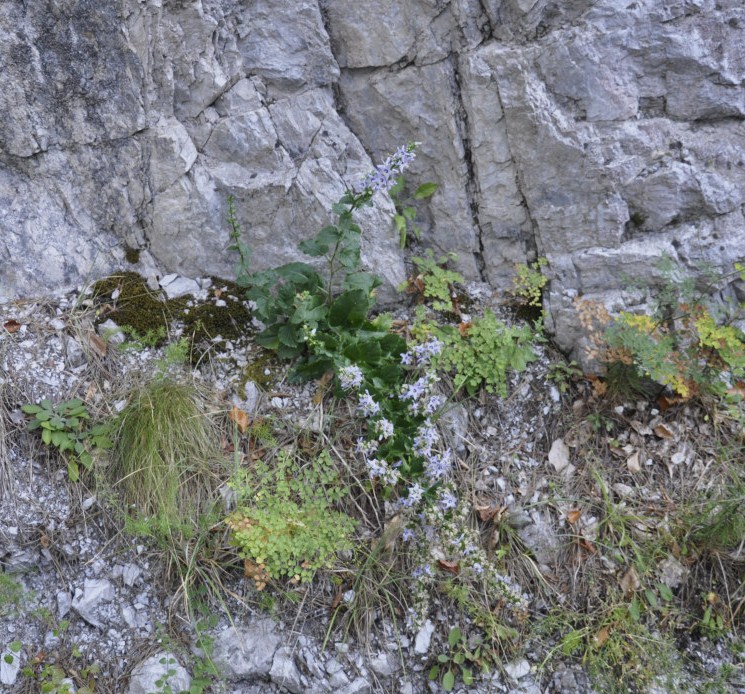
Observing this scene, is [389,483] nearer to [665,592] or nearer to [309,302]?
[309,302]

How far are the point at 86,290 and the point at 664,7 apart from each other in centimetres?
350

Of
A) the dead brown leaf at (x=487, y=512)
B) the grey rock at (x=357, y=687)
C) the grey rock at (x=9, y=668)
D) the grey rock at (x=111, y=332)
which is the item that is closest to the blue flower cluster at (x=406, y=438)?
the dead brown leaf at (x=487, y=512)

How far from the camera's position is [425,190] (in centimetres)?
403

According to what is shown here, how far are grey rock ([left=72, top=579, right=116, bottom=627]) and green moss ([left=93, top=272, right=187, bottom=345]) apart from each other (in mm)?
1280

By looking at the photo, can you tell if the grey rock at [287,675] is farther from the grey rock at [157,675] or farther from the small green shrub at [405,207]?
the small green shrub at [405,207]

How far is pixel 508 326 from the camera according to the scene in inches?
157

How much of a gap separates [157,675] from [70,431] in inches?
48.3

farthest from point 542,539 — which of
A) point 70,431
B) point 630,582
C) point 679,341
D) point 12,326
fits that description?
point 12,326

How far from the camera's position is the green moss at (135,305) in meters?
3.69

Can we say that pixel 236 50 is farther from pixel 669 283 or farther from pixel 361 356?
pixel 669 283

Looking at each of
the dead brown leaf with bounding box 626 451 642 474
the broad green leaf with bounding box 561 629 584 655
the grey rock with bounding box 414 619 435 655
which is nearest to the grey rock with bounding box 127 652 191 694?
the grey rock with bounding box 414 619 435 655

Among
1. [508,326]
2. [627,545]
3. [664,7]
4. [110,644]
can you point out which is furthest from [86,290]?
[664,7]

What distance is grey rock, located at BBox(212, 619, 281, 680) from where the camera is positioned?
2.97 metres

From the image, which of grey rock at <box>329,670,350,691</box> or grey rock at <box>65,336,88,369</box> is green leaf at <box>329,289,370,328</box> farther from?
grey rock at <box>329,670,350,691</box>
